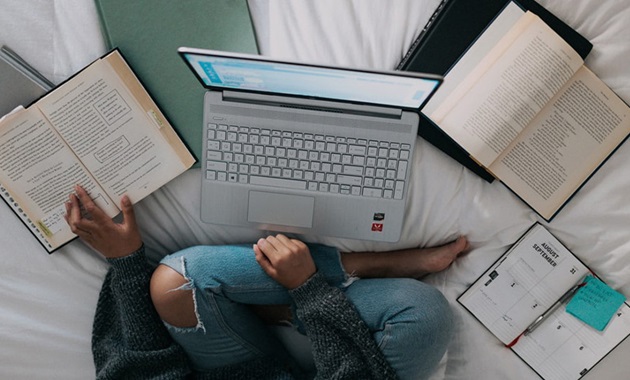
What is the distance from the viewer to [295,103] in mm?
1025

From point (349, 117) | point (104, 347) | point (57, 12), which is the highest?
point (349, 117)

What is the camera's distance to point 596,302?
109 cm

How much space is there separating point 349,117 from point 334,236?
208 millimetres

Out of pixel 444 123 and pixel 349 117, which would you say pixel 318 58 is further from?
pixel 444 123

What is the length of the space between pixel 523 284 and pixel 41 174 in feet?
2.83

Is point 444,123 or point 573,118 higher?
point 573,118

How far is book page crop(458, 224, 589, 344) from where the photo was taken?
3.60 feet

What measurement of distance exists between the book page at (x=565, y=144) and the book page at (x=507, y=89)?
3 cm

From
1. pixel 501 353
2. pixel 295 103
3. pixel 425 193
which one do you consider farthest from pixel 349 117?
pixel 501 353

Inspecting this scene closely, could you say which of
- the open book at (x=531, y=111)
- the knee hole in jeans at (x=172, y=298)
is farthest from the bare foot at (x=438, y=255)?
the knee hole in jeans at (x=172, y=298)

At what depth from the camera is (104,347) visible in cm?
109

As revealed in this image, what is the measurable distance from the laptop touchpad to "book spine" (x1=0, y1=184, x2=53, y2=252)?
0.36m

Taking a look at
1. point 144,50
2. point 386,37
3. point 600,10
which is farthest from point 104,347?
point 600,10

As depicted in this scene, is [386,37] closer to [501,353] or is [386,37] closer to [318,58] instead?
[318,58]
